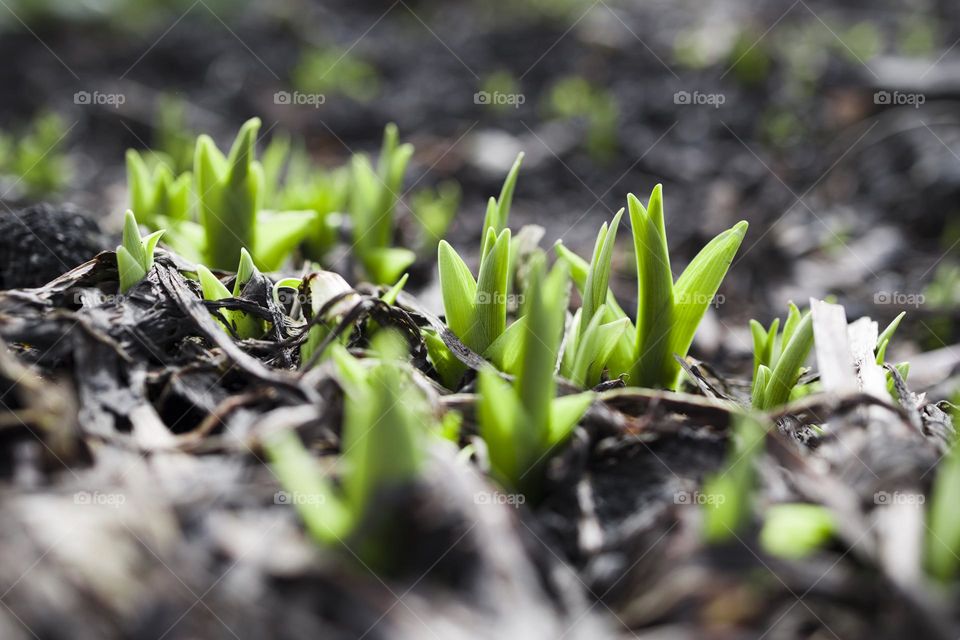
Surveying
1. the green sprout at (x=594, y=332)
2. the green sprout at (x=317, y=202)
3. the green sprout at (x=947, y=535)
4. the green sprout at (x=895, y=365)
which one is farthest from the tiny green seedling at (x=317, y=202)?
the green sprout at (x=947, y=535)

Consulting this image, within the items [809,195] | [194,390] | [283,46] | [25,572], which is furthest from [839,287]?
[283,46]

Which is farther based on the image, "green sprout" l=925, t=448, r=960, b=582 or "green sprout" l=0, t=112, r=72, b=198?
"green sprout" l=0, t=112, r=72, b=198

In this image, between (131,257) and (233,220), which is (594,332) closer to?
(131,257)

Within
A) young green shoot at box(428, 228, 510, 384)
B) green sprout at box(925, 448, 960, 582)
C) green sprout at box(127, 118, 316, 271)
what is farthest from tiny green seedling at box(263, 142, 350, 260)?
green sprout at box(925, 448, 960, 582)

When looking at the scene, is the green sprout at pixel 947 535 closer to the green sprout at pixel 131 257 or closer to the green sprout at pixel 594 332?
the green sprout at pixel 594 332

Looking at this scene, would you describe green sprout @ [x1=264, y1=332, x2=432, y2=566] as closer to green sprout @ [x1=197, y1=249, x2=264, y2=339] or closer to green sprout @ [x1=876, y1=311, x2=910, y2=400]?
green sprout @ [x1=197, y1=249, x2=264, y2=339]

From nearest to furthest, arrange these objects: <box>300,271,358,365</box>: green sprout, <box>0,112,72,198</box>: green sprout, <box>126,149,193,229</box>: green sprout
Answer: <box>300,271,358,365</box>: green sprout, <box>126,149,193,229</box>: green sprout, <box>0,112,72,198</box>: green sprout
